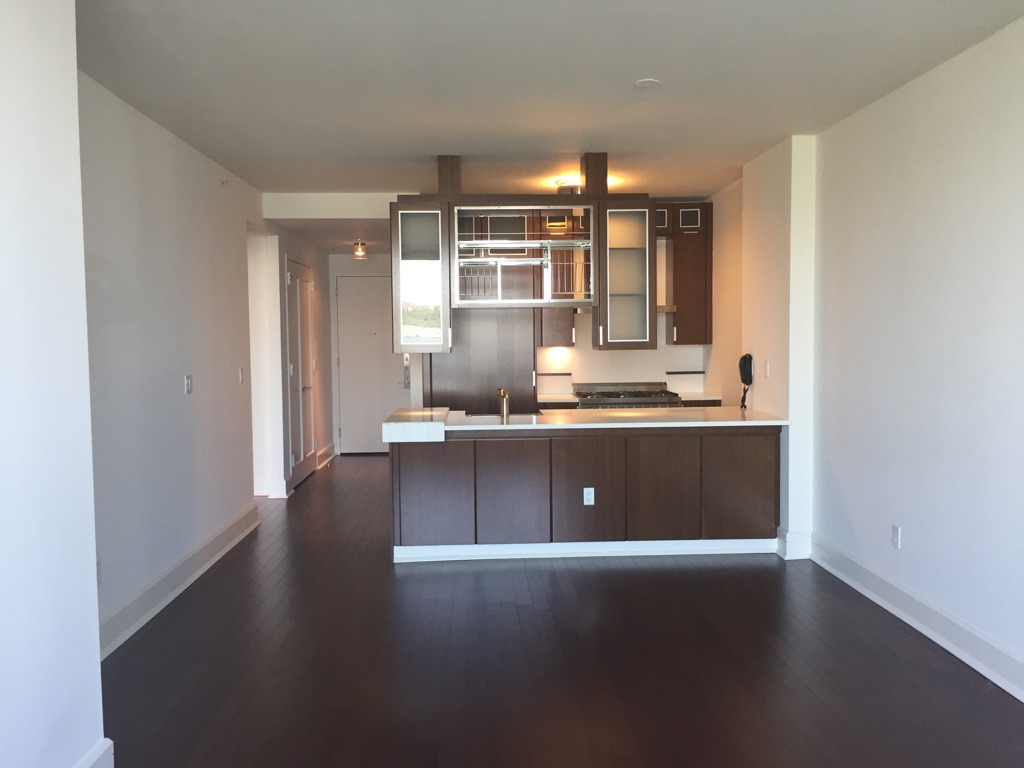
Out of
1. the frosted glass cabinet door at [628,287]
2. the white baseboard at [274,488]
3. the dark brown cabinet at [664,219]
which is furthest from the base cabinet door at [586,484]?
the white baseboard at [274,488]

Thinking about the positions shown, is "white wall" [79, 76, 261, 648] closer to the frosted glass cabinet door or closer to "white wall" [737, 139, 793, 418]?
the frosted glass cabinet door

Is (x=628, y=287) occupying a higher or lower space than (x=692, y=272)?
lower

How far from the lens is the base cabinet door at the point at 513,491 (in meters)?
4.92

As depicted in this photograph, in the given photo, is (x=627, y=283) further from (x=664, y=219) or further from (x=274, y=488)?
(x=274, y=488)

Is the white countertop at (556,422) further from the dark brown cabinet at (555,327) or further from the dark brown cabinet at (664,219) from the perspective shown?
the dark brown cabinet at (664,219)

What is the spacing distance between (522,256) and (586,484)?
1.67m

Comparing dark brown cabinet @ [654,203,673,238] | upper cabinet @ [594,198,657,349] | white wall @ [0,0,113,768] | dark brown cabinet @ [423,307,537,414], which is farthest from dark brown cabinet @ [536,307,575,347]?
white wall @ [0,0,113,768]

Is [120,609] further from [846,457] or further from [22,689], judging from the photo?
[846,457]

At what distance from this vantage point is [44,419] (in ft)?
7.34

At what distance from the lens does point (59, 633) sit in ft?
7.56

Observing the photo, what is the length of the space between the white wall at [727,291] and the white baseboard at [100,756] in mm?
5123

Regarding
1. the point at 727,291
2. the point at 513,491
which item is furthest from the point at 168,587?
the point at 727,291

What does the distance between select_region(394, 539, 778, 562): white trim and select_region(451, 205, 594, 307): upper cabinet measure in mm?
1631

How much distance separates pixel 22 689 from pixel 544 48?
2953mm
